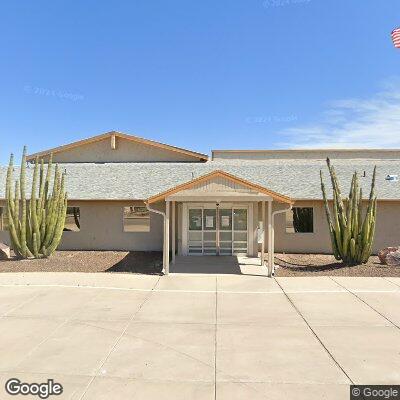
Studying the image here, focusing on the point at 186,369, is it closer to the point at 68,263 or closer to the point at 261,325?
the point at 261,325

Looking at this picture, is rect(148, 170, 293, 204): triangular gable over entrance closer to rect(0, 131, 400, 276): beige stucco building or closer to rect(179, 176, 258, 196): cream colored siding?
rect(179, 176, 258, 196): cream colored siding

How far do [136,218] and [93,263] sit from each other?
3764 mm

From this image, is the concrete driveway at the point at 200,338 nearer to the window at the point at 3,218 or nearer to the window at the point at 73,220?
the window at the point at 73,220

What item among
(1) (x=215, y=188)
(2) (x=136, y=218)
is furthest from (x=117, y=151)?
(1) (x=215, y=188)

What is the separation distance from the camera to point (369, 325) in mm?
7098

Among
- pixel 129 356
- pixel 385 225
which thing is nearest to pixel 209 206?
pixel 385 225

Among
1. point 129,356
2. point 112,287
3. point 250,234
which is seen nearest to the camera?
point 129,356

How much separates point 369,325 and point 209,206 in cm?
958

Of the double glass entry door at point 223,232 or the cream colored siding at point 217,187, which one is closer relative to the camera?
the cream colored siding at point 217,187

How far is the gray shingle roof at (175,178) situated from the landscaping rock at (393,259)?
11.7 ft

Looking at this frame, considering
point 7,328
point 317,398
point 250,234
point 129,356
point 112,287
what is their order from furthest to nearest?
point 250,234 → point 112,287 → point 7,328 → point 129,356 → point 317,398

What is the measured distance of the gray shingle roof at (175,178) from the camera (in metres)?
16.8

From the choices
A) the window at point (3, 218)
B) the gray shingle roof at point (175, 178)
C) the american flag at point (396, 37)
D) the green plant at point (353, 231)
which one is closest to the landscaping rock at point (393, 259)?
the green plant at point (353, 231)

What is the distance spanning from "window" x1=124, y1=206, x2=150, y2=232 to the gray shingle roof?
85 centimetres
